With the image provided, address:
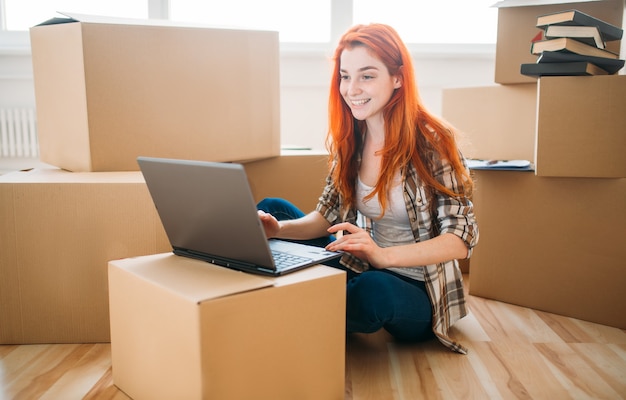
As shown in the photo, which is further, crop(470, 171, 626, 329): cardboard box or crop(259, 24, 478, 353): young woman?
crop(470, 171, 626, 329): cardboard box

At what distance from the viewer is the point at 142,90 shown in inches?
58.1

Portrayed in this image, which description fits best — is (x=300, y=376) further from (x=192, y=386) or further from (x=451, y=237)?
(x=451, y=237)

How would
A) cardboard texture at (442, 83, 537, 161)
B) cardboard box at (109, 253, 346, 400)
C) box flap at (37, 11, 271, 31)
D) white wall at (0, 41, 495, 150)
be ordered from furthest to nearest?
white wall at (0, 41, 495, 150), cardboard texture at (442, 83, 537, 161), box flap at (37, 11, 271, 31), cardboard box at (109, 253, 346, 400)

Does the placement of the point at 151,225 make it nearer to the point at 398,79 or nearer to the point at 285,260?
the point at 285,260

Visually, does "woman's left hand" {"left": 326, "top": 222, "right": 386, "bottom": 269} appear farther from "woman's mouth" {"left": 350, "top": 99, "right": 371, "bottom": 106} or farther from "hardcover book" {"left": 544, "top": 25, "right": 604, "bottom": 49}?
"hardcover book" {"left": 544, "top": 25, "right": 604, "bottom": 49}

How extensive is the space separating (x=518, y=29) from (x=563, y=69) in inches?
12.9

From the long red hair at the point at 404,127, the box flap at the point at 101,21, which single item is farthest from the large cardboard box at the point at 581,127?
the box flap at the point at 101,21

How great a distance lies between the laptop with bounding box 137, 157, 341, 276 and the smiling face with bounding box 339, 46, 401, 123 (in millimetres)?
368

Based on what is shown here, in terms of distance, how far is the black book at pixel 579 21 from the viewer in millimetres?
1443

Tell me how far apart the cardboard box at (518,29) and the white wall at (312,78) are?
0.83 meters

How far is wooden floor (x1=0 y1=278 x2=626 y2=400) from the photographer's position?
3.77 ft

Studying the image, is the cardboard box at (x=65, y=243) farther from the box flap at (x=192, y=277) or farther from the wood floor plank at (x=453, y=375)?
the wood floor plank at (x=453, y=375)

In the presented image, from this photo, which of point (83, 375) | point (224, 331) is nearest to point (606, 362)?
point (224, 331)

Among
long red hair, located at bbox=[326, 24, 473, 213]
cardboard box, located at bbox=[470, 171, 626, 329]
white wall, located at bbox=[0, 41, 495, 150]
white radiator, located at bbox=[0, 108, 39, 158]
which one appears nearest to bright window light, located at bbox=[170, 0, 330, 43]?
white wall, located at bbox=[0, 41, 495, 150]
